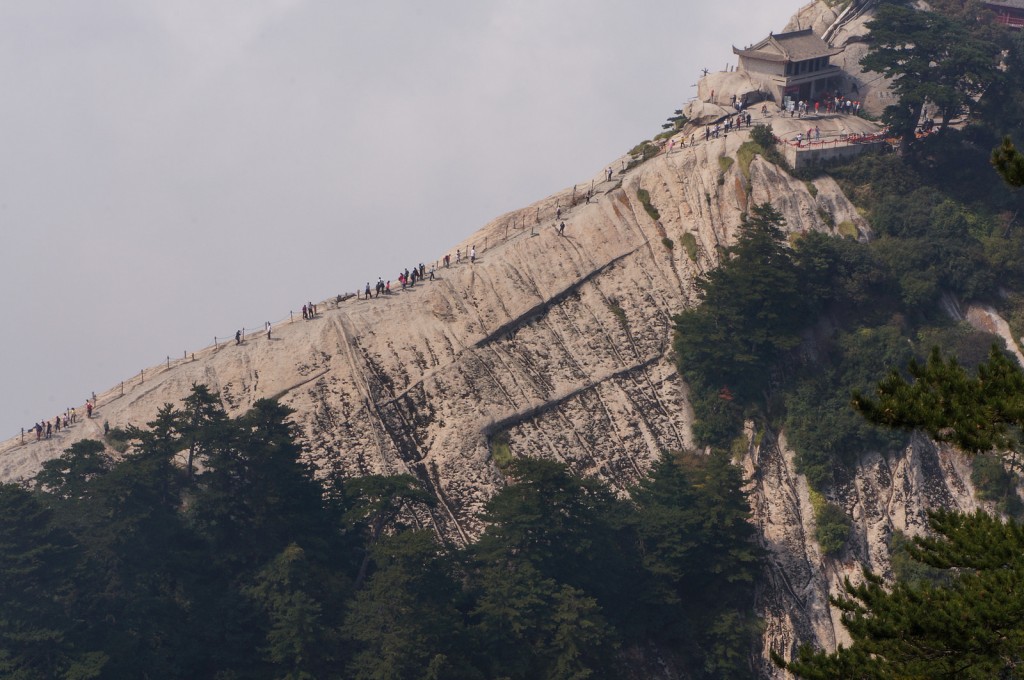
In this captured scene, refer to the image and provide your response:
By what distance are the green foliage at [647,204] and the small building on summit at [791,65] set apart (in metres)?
13.0

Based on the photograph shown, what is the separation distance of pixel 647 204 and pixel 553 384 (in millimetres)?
13727

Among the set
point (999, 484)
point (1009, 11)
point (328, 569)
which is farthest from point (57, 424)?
point (1009, 11)

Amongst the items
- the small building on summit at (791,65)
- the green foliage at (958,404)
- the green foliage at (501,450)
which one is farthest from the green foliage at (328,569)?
the green foliage at (958,404)

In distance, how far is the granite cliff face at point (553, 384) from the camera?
76.8 m

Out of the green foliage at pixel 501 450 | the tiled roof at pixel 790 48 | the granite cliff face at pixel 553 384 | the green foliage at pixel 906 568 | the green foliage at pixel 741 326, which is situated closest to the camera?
the green foliage at pixel 906 568

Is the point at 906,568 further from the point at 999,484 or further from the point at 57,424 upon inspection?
the point at 57,424

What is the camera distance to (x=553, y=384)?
81062mm

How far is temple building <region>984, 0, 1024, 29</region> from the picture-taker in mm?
102562

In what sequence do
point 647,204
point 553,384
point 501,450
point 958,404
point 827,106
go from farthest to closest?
point 827,106, point 647,204, point 553,384, point 501,450, point 958,404

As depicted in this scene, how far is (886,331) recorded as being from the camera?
80.6m

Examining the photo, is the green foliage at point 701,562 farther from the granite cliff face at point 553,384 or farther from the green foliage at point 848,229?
the green foliage at point 848,229

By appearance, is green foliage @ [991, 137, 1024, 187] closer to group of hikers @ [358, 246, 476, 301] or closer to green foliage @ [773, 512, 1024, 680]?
green foliage @ [773, 512, 1024, 680]

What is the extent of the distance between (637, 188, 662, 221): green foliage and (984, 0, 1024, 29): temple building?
31.3 m

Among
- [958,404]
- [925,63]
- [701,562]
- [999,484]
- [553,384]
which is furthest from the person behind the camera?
[925,63]
